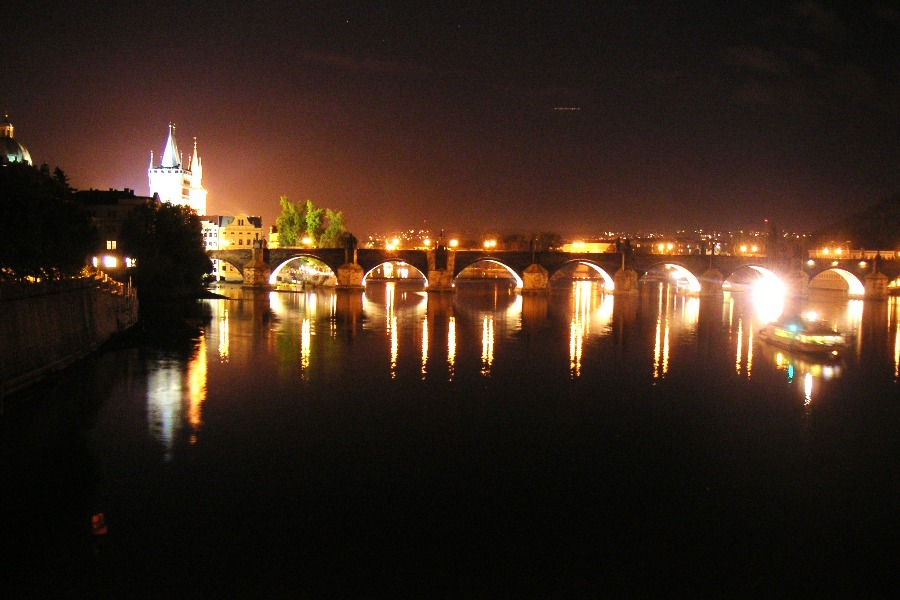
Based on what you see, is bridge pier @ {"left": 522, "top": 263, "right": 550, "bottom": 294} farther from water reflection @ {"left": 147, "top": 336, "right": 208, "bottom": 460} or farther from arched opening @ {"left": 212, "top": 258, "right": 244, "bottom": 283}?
water reflection @ {"left": 147, "top": 336, "right": 208, "bottom": 460}

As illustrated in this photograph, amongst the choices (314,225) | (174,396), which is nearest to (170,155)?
(314,225)

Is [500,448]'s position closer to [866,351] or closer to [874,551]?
[874,551]

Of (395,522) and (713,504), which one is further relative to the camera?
(713,504)

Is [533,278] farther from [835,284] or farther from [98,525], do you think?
[98,525]

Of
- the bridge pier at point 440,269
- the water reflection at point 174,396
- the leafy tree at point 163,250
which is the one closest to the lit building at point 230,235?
the leafy tree at point 163,250

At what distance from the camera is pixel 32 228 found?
23109 millimetres

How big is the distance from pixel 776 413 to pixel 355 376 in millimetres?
14448

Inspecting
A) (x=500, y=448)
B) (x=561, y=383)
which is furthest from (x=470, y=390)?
(x=500, y=448)

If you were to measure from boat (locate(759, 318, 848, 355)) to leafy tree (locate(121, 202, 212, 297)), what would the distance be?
44244mm

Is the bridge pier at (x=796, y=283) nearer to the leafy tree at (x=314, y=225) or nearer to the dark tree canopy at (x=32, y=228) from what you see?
the leafy tree at (x=314, y=225)

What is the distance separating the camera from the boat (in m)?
34.1

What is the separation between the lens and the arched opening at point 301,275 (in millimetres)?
77938

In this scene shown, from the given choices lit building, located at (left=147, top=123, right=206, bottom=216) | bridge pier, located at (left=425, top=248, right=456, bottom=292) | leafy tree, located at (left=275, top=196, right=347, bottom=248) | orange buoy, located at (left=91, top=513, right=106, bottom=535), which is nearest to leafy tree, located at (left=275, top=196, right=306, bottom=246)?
leafy tree, located at (left=275, top=196, right=347, bottom=248)

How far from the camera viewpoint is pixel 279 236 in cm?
8769
